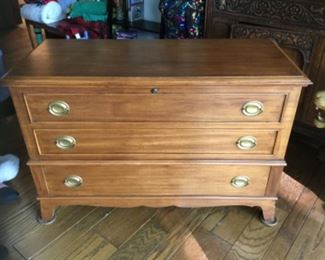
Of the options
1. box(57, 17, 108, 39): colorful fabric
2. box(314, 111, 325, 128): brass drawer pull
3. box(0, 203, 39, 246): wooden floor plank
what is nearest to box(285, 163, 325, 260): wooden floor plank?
box(314, 111, 325, 128): brass drawer pull

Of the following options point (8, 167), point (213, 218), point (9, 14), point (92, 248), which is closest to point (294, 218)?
point (213, 218)

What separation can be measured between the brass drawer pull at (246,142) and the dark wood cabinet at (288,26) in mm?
664

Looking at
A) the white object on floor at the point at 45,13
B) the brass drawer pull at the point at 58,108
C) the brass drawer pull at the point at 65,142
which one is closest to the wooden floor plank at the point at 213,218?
the brass drawer pull at the point at 65,142

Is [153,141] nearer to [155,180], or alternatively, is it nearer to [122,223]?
[155,180]

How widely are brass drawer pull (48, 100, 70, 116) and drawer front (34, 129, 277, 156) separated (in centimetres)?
8

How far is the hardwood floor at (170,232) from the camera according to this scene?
124 centimetres

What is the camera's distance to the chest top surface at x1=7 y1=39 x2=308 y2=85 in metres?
1.00

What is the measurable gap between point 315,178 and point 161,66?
3.58ft

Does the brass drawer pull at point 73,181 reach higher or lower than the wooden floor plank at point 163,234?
higher

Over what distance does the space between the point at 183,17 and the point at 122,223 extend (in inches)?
45.4

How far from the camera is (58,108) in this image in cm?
104

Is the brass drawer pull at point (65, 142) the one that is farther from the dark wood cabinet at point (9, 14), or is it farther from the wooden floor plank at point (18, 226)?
the dark wood cabinet at point (9, 14)

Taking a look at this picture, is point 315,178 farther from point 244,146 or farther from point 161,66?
point 161,66

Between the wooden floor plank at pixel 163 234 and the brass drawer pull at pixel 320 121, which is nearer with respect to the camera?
the wooden floor plank at pixel 163 234
